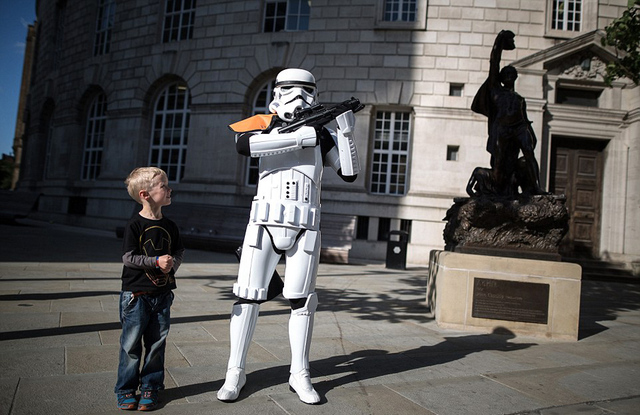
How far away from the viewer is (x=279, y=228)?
3.12 meters

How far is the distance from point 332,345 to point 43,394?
2.50 metres

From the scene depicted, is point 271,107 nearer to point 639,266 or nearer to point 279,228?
point 279,228

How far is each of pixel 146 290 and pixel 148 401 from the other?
645 mm

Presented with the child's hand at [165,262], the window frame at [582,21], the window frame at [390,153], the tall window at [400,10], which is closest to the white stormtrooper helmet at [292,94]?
the child's hand at [165,262]

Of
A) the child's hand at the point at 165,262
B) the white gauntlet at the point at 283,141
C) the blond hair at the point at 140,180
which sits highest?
the white gauntlet at the point at 283,141

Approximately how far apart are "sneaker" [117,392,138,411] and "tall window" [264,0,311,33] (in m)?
16.6

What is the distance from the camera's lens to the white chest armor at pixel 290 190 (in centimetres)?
309

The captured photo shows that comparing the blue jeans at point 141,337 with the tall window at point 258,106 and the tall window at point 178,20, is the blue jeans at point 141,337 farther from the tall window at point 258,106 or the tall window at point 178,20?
the tall window at point 178,20

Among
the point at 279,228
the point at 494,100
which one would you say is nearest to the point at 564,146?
the point at 494,100

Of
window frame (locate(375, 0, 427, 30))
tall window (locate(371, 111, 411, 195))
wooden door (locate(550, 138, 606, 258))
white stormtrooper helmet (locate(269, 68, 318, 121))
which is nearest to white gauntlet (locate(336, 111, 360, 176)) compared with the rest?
white stormtrooper helmet (locate(269, 68, 318, 121))

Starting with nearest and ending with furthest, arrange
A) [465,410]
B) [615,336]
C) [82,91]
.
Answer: [465,410] < [615,336] < [82,91]

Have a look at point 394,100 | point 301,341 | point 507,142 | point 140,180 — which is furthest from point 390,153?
point 140,180

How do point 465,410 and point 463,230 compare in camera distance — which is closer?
point 465,410

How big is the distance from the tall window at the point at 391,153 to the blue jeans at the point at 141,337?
13764 mm
